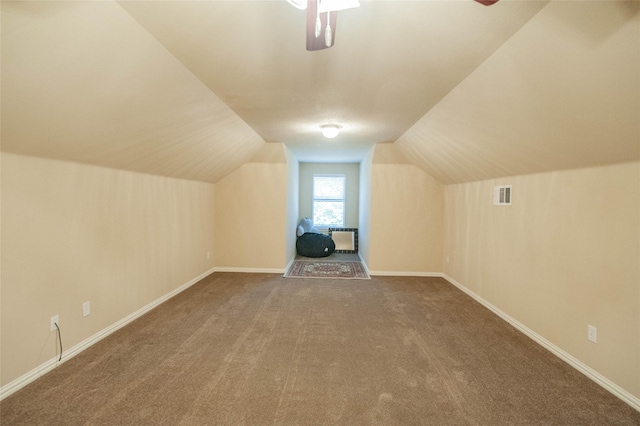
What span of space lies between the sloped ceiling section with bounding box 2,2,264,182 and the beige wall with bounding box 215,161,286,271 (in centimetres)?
210

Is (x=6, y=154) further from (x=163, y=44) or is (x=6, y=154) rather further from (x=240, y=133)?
(x=240, y=133)

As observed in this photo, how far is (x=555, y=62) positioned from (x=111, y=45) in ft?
8.17


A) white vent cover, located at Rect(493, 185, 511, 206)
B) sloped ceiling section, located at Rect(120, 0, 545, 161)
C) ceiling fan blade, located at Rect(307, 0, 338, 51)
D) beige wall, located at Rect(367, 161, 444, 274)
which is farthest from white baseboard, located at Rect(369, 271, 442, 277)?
ceiling fan blade, located at Rect(307, 0, 338, 51)

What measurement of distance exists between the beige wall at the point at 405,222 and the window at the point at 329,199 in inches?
98.8

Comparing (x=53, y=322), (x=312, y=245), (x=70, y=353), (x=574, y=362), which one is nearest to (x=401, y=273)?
(x=312, y=245)

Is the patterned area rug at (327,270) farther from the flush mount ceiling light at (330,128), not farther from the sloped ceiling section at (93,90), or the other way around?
the sloped ceiling section at (93,90)

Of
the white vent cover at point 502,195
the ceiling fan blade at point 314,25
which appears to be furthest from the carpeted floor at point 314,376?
the ceiling fan blade at point 314,25

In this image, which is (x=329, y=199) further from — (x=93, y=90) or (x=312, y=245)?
(x=93, y=90)

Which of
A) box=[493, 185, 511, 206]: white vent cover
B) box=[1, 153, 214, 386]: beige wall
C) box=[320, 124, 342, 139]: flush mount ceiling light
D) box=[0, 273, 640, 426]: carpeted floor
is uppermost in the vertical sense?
box=[320, 124, 342, 139]: flush mount ceiling light

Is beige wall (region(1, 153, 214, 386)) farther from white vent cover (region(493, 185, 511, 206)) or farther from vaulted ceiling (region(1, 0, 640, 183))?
white vent cover (region(493, 185, 511, 206))

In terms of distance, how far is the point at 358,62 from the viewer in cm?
209

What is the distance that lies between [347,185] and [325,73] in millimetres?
5442

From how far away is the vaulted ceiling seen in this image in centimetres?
146

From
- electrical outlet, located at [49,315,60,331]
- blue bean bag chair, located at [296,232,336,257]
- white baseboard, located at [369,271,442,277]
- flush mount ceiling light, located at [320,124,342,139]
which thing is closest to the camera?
electrical outlet, located at [49,315,60,331]
